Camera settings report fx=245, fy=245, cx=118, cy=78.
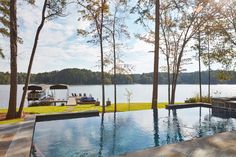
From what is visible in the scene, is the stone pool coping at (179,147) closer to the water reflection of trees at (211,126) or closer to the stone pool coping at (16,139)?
the stone pool coping at (16,139)

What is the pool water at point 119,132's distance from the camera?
7.33m

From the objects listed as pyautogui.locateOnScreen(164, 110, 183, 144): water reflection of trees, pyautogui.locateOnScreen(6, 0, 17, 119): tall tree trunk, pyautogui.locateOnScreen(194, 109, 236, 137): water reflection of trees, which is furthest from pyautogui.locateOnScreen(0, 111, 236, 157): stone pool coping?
pyautogui.locateOnScreen(6, 0, 17, 119): tall tree trunk

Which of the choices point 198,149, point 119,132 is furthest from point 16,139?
point 198,149

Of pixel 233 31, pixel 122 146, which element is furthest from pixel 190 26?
pixel 122 146

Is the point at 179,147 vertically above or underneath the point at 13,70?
underneath

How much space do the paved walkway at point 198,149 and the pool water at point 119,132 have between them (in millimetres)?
1980

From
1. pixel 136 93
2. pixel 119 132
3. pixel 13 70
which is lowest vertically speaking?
pixel 136 93

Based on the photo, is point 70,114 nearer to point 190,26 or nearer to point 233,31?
point 190,26

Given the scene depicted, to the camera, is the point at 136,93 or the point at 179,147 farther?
the point at 136,93

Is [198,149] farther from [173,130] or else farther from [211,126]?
[211,126]

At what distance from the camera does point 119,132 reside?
941cm

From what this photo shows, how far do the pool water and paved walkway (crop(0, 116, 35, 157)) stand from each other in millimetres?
524

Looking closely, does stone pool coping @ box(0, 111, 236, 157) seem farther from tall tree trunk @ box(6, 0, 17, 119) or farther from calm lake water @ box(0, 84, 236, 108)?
calm lake water @ box(0, 84, 236, 108)

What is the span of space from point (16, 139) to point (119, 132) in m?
4.00
